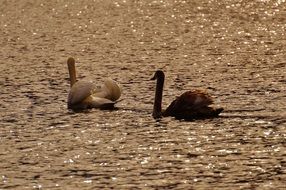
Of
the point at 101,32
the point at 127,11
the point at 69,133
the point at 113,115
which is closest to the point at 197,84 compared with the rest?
the point at 113,115

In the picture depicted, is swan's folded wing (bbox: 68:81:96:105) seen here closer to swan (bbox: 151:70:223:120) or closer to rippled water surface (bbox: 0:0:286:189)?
rippled water surface (bbox: 0:0:286:189)

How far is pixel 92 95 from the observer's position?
34.6 metres

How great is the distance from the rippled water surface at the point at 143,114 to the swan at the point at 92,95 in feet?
1.16

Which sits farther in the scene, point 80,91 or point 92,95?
point 92,95

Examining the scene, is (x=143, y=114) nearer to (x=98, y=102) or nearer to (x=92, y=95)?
(x=98, y=102)

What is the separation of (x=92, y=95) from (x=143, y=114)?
107 inches

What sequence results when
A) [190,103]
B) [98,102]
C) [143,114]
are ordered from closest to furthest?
[190,103] < [143,114] < [98,102]

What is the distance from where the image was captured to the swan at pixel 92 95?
3362 cm

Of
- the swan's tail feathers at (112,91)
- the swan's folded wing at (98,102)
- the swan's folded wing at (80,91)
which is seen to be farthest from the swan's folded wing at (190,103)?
the swan's folded wing at (80,91)

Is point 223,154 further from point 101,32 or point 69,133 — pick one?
point 101,32

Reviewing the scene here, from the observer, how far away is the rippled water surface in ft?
83.3

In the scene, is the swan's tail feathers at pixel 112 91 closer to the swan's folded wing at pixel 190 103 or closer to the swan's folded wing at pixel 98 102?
the swan's folded wing at pixel 98 102

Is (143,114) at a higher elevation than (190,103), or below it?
below

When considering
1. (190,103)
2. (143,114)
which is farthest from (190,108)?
(143,114)
